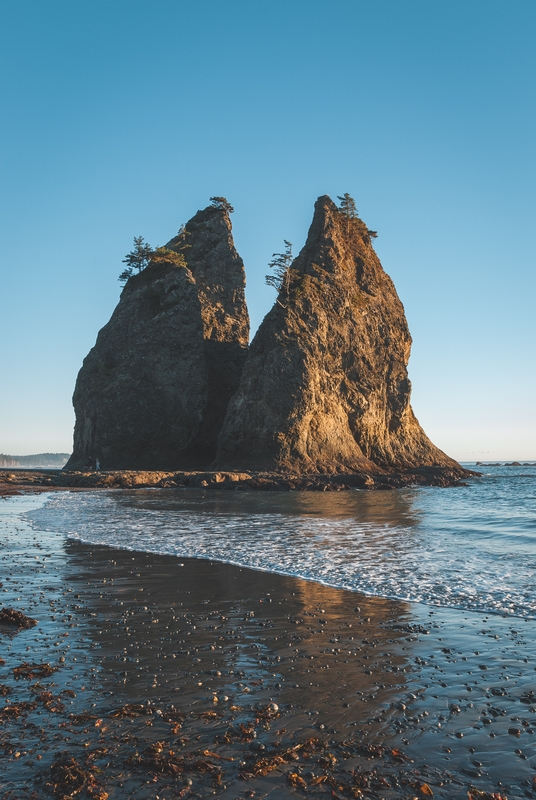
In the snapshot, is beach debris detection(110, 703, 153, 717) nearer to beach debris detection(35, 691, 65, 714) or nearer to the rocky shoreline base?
beach debris detection(35, 691, 65, 714)

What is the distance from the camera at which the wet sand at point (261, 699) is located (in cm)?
460

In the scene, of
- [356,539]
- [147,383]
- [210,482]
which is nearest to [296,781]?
[356,539]

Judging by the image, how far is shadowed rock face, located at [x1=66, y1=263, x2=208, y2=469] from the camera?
69312mm

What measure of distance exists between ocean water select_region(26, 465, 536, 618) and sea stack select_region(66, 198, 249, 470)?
112ft

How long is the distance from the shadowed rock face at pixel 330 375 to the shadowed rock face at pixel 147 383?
831 cm

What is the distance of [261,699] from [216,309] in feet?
246

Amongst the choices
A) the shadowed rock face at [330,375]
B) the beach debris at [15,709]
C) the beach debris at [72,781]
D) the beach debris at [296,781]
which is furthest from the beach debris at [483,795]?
the shadowed rock face at [330,375]

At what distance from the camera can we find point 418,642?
27.0ft

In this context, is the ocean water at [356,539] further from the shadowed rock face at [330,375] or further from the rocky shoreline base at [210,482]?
the shadowed rock face at [330,375]

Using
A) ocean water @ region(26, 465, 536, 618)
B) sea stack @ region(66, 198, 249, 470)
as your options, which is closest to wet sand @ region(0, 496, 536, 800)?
ocean water @ region(26, 465, 536, 618)

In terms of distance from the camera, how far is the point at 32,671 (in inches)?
267

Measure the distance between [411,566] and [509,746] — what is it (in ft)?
30.7

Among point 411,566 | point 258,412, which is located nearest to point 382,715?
point 411,566

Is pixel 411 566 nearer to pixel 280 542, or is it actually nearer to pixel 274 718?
pixel 280 542
